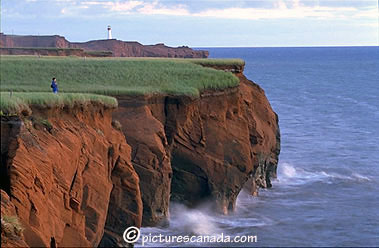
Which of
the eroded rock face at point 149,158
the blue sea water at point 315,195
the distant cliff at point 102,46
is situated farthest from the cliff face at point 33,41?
the eroded rock face at point 149,158

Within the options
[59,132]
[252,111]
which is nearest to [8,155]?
[59,132]

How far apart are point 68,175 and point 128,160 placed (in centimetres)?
375

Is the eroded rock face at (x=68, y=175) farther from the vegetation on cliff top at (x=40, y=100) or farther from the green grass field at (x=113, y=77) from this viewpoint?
the green grass field at (x=113, y=77)

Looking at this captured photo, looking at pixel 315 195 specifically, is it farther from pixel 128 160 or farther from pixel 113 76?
pixel 128 160

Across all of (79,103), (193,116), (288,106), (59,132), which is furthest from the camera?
(288,106)

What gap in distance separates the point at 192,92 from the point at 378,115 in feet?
131

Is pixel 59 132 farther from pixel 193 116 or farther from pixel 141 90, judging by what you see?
pixel 193 116

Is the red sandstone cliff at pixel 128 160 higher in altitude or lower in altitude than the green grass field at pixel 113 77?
lower

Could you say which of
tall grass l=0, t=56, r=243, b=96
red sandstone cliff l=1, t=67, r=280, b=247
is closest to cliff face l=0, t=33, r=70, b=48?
red sandstone cliff l=1, t=67, r=280, b=247

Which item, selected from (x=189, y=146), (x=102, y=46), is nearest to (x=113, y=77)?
(x=189, y=146)

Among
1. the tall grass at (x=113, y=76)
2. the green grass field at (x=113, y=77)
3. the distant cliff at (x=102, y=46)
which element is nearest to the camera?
the green grass field at (x=113, y=77)

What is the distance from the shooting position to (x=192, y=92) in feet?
94.8

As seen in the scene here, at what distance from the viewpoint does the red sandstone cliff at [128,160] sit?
16688mm

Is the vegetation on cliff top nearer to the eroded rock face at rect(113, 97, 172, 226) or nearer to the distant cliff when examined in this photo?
the eroded rock face at rect(113, 97, 172, 226)
